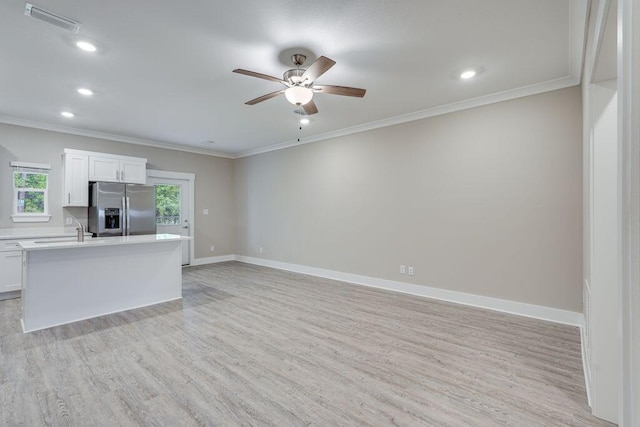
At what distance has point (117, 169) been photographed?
5621 millimetres

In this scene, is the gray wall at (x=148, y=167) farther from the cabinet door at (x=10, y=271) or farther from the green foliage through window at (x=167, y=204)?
the cabinet door at (x=10, y=271)

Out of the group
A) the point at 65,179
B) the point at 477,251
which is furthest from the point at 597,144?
the point at 65,179

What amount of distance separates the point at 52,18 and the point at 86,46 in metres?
0.43

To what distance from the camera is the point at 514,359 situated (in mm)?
2656

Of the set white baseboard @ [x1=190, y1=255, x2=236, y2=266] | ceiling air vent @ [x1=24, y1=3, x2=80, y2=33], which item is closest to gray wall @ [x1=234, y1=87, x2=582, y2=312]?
white baseboard @ [x1=190, y1=255, x2=236, y2=266]

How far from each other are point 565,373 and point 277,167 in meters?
5.75

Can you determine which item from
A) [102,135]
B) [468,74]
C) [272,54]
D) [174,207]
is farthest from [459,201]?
[102,135]

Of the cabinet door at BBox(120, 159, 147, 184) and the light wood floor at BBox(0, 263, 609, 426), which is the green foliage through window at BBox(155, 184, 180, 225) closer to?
the cabinet door at BBox(120, 159, 147, 184)

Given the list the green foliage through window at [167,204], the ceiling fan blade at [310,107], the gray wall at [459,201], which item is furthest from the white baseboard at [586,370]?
the green foliage through window at [167,204]

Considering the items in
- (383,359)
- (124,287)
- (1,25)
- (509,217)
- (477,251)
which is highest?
(1,25)

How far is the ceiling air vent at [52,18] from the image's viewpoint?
223 cm

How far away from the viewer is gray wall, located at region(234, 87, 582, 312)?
11.6 feet

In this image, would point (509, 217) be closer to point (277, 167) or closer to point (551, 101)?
point (551, 101)

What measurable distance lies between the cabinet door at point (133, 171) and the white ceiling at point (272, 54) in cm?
114
